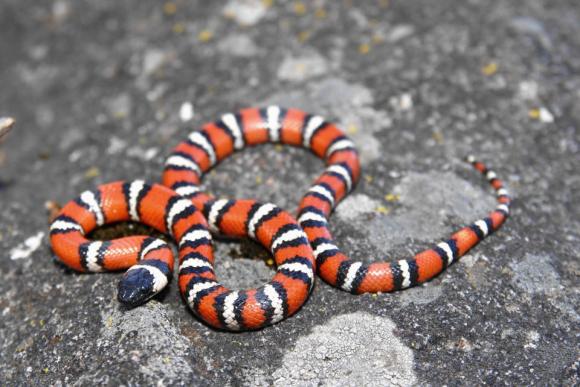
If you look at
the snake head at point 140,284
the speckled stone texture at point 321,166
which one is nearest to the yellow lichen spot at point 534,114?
the speckled stone texture at point 321,166

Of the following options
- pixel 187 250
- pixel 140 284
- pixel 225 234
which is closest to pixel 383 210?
pixel 225 234

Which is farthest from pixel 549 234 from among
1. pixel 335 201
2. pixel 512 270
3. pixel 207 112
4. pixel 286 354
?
pixel 207 112

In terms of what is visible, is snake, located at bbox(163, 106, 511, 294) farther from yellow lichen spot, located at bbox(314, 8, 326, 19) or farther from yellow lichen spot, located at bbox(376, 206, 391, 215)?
yellow lichen spot, located at bbox(314, 8, 326, 19)

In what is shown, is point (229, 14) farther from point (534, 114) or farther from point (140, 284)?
point (140, 284)

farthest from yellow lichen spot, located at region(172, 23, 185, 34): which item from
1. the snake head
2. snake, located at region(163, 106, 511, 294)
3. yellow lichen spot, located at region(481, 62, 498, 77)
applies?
the snake head

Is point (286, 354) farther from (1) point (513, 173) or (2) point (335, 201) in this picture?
(1) point (513, 173)

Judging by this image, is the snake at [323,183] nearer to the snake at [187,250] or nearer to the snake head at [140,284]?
the snake at [187,250]
